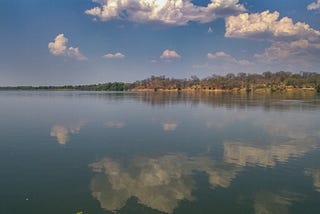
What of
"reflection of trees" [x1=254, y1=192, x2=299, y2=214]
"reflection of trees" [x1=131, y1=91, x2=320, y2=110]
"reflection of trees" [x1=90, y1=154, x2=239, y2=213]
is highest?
"reflection of trees" [x1=90, y1=154, x2=239, y2=213]

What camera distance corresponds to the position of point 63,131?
1104 inches

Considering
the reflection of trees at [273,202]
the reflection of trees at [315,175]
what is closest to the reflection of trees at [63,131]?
the reflection of trees at [273,202]

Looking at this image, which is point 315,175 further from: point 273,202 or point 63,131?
point 63,131

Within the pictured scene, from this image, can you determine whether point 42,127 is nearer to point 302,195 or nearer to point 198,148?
point 198,148

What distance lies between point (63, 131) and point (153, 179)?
1530 centimetres

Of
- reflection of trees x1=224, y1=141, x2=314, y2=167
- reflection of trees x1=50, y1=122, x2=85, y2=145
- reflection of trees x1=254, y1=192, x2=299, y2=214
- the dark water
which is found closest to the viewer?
reflection of trees x1=254, y1=192, x2=299, y2=214

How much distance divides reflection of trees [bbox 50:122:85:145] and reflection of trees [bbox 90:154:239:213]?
7414mm

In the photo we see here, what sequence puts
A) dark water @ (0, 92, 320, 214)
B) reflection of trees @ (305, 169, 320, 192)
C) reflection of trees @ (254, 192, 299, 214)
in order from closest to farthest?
reflection of trees @ (254, 192, 299, 214) → dark water @ (0, 92, 320, 214) → reflection of trees @ (305, 169, 320, 192)

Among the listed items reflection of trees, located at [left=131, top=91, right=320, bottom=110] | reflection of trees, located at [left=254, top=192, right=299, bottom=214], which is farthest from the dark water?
reflection of trees, located at [left=131, top=91, right=320, bottom=110]

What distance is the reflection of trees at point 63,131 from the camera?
24163 mm

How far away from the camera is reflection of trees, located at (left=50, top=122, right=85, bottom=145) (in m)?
24.2

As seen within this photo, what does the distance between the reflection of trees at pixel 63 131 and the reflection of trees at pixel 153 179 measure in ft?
24.3

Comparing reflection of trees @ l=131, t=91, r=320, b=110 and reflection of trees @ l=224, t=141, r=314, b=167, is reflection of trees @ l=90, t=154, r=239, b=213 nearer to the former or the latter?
reflection of trees @ l=224, t=141, r=314, b=167

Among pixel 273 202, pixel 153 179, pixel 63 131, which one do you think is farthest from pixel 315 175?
pixel 63 131
